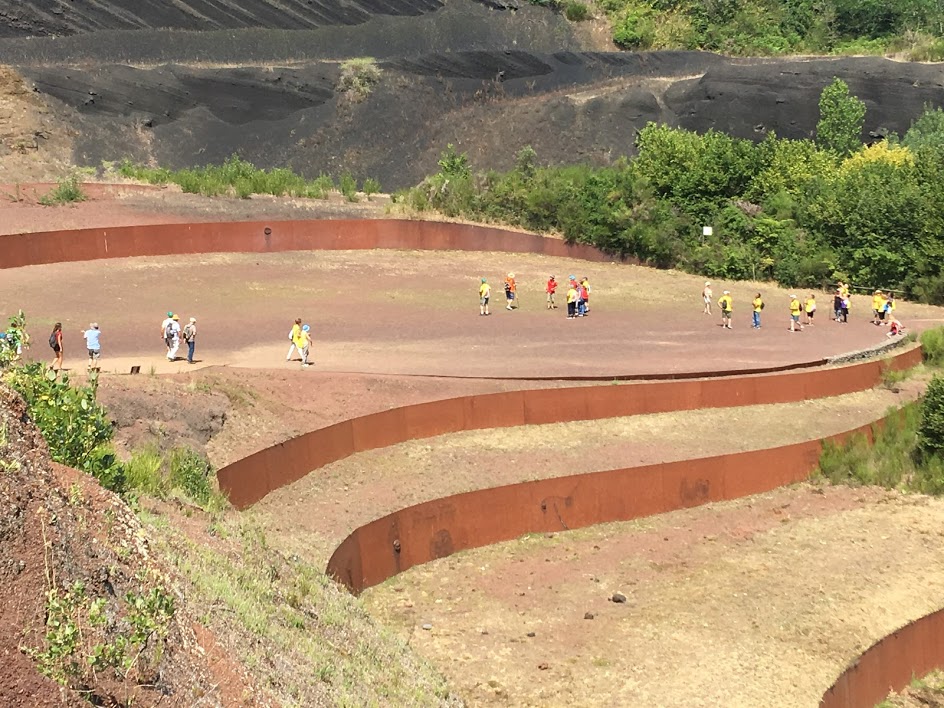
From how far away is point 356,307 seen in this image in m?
35.2

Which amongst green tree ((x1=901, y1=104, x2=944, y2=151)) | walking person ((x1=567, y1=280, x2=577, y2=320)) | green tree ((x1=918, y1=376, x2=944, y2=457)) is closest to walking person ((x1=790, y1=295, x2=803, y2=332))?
walking person ((x1=567, y1=280, x2=577, y2=320))

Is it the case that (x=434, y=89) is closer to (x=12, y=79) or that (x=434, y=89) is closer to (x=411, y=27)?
(x=411, y=27)

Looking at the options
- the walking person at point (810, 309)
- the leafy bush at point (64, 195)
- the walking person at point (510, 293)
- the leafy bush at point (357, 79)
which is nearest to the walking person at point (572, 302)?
the walking person at point (510, 293)

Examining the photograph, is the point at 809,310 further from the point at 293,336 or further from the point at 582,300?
the point at 293,336

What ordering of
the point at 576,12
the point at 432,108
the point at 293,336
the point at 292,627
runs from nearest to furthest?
the point at 292,627, the point at 293,336, the point at 432,108, the point at 576,12

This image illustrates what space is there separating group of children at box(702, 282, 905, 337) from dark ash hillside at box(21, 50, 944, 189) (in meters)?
20.0

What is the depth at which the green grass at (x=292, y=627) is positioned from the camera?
10.2 metres

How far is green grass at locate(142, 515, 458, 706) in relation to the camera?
401 inches

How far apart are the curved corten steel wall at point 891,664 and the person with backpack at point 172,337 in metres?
14.7

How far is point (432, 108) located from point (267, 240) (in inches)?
766

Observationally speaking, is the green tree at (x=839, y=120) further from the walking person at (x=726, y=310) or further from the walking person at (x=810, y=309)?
the walking person at (x=726, y=310)

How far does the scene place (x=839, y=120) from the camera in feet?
184

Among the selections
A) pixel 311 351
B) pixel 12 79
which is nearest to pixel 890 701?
pixel 311 351

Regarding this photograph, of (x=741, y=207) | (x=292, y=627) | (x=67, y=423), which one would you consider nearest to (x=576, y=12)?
(x=741, y=207)
